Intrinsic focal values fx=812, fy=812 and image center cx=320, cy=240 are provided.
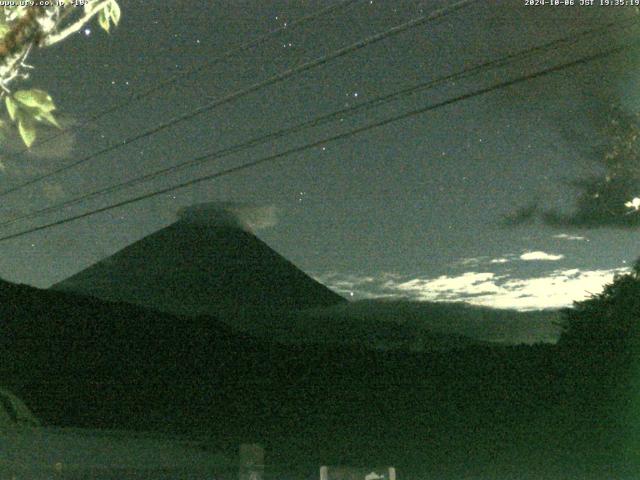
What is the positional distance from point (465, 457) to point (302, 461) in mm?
2864

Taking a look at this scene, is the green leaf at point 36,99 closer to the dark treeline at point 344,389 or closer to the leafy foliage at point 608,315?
the dark treeline at point 344,389

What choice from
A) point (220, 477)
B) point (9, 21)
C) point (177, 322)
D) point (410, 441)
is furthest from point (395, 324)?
point (9, 21)

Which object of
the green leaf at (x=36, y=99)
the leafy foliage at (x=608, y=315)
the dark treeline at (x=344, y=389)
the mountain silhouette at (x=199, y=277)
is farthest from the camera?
the mountain silhouette at (x=199, y=277)

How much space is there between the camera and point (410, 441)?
15.3 meters

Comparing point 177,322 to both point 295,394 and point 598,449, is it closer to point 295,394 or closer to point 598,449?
point 295,394

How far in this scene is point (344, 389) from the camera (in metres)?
17.1

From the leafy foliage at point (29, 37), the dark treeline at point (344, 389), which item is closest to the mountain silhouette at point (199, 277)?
the dark treeline at point (344, 389)

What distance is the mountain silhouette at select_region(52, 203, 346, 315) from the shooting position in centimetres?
3167

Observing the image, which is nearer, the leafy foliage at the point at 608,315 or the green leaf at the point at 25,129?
the green leaf at the point at 25,129

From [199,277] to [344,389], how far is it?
18176 mm

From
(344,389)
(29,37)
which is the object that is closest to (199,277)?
(344,389)

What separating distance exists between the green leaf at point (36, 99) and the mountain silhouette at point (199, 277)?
27.1 meters

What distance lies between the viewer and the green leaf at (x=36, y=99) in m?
2.77

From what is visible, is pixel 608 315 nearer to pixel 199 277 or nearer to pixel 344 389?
pixel 344 389
